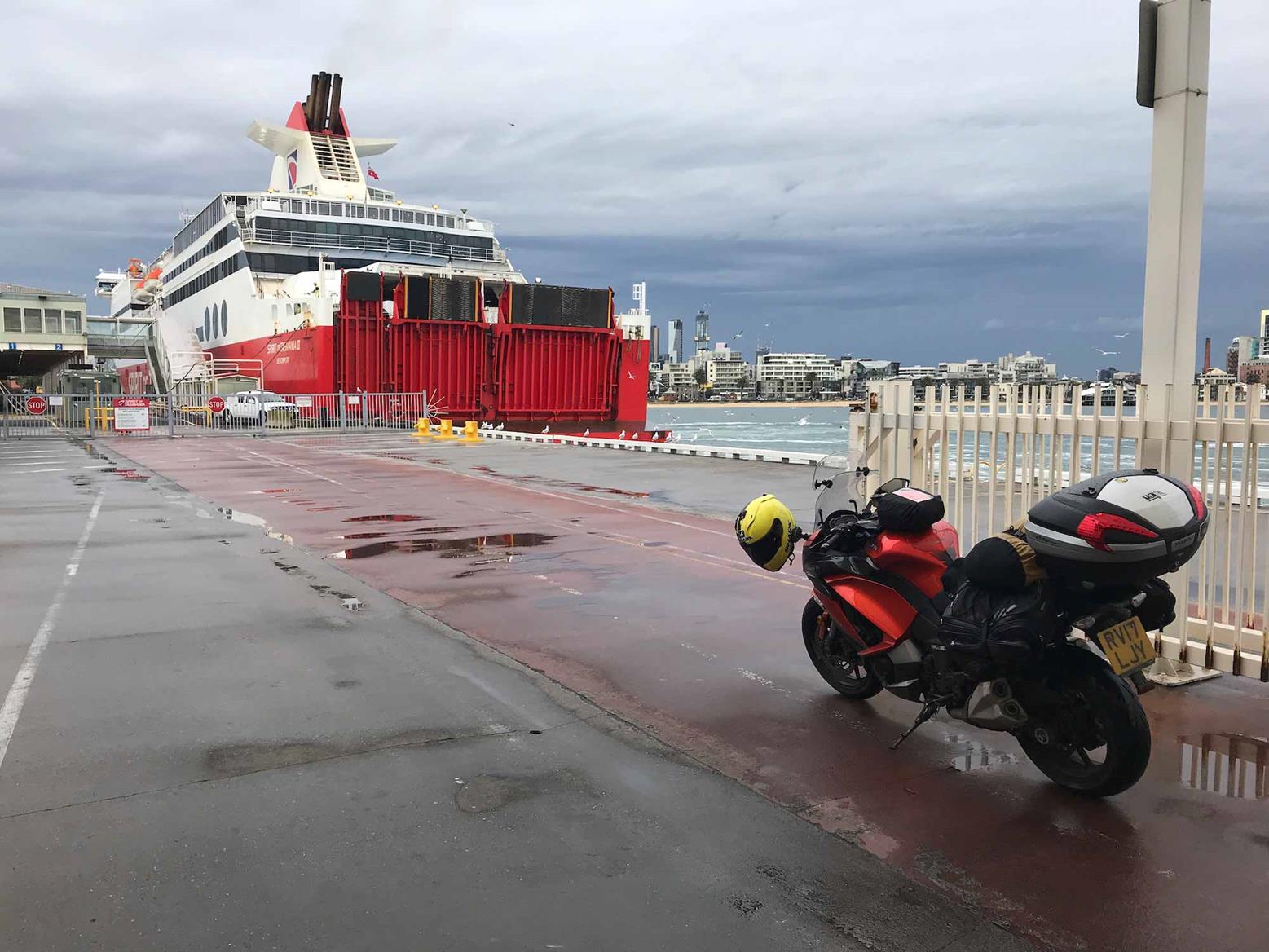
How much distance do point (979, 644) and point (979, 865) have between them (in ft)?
2.97

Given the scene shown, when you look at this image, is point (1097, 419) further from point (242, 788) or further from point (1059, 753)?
point (242, 788)

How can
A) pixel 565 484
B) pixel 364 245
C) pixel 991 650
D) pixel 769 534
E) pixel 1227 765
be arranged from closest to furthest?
pixel 991 650, pixel 1227 765, pixel 769 534, pixel 565 484, pixel 364 245

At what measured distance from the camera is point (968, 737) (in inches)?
195

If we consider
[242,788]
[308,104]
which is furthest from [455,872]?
[308,104]

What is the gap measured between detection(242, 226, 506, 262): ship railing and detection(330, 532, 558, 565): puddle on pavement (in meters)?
36.4

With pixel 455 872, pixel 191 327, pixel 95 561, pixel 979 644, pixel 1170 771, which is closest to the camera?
pixel 455 872

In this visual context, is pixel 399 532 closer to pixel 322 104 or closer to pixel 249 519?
pixel 249 519

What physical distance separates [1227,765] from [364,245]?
44433 millimetres

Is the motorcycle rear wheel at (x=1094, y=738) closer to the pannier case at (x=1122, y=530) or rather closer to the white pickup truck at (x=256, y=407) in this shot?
the pannier case at (x=1122, y=530)

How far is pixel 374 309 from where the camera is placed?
37.1 meters

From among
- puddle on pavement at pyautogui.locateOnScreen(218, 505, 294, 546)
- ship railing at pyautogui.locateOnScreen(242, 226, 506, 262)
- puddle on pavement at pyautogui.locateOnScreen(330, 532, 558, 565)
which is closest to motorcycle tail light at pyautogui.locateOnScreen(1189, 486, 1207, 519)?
puddle on pavement at pyautogui.locateOnScreen(330, 532, 558, 565)

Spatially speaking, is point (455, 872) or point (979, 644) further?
point (979, 644)

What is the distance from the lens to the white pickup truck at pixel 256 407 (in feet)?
119

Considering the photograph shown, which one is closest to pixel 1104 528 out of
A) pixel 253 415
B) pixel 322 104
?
pixel 253 415
